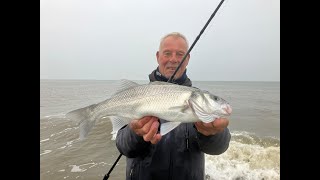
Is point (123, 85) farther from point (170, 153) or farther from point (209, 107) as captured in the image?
point (209, 107)

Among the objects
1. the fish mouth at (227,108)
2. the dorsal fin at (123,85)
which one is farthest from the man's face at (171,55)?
the fish mouth at (227,108)

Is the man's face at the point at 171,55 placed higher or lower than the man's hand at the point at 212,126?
higher

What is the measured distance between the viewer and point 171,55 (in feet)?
12.8

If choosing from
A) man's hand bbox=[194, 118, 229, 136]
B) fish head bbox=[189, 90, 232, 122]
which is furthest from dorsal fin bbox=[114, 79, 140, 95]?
man's hand bbox=[194, 118, 229, 136]

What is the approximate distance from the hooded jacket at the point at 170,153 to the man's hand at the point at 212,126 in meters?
0.10

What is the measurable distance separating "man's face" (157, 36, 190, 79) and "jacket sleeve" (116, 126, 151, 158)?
1.17 meters

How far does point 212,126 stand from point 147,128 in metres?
0.66

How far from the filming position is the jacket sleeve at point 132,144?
293 centimetres

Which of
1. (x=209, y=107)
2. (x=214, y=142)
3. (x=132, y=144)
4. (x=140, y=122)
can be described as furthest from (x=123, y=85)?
(x=214, y=142)

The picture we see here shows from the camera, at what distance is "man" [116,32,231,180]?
2873mm

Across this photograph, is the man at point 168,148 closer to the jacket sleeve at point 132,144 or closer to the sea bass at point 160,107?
the jacket sleeve at point 132,144

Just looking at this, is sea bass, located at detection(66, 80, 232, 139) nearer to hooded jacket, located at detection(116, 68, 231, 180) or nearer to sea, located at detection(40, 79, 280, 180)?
hooded jacket, located at detection(116, 68, 231, 180)
